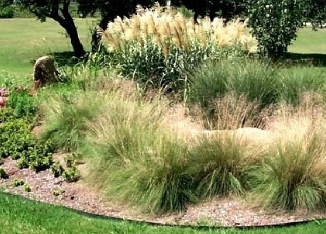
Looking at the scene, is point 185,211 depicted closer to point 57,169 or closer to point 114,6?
point 57,169

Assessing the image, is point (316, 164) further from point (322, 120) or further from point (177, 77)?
point (177, 77)

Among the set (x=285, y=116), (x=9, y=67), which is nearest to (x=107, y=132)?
(x=285, y=116)

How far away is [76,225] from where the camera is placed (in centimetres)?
581

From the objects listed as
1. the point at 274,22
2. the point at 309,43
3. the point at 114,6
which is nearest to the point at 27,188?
the point at 274,22

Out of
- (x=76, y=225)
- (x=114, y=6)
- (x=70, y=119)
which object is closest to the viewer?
(x=76, y=225)

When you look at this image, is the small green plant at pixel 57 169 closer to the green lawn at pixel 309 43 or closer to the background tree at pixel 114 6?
the background tree at pixel 114 6

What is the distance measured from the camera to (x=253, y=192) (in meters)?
6.37

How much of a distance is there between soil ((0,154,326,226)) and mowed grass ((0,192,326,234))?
0.78ft

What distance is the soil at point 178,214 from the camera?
6047 millimetres

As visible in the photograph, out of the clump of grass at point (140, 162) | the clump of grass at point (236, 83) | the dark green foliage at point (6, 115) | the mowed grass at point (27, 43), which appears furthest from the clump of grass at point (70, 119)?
the mowed grass at point (27, 43)

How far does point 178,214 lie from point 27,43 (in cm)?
2448

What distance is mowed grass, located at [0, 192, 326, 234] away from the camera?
5664 millimetres

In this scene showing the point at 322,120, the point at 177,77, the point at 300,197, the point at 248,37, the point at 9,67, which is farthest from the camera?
the point at 9,67

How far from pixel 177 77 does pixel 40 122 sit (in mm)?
2383
